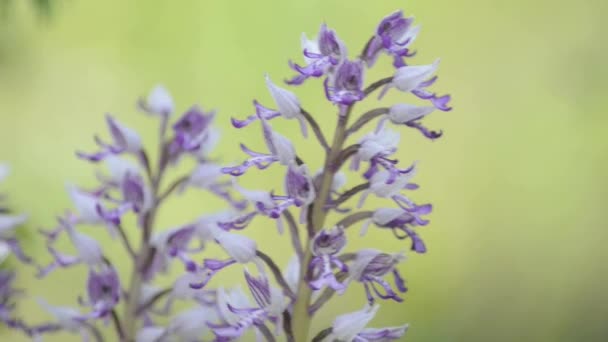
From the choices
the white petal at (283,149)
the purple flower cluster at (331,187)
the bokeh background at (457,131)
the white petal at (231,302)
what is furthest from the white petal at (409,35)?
the bokeh background at (457,131)

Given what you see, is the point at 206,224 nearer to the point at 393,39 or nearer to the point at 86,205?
the point at 86,205

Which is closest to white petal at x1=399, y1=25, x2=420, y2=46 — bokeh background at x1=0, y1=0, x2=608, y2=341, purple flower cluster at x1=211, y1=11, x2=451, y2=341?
purple flower cluster at x1=211, y1=11, x2=451, y2=341

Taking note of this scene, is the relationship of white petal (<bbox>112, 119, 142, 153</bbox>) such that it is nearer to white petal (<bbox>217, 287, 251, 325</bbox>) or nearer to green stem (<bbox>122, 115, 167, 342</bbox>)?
green stem (<bbox>122, 115, 167, 342</bbox>)

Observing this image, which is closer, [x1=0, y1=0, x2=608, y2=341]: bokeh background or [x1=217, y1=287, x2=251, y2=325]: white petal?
[x1=217, y1=287, x2=251, y2=325]: white petal

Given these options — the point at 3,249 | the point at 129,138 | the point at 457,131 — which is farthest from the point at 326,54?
the point at 457,131

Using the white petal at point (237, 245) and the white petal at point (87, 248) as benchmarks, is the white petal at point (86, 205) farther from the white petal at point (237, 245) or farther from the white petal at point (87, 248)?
the white petal at point (237, 245)

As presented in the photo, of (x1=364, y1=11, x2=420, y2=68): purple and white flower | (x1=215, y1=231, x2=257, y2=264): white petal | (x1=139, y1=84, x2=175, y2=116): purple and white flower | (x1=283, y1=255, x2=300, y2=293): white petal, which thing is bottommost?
(x1=283, y1=255, x2=300, y2=293): white petal

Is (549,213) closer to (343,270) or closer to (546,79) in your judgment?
(546,79)
